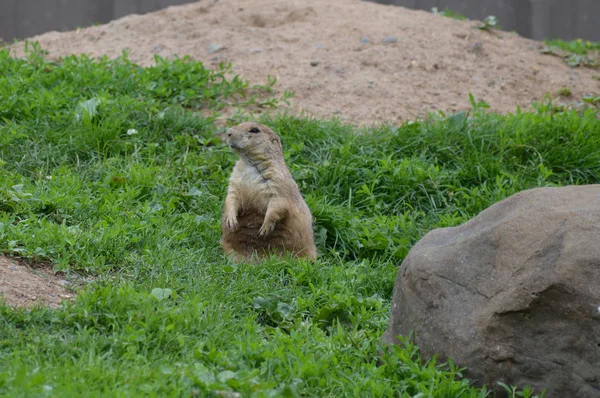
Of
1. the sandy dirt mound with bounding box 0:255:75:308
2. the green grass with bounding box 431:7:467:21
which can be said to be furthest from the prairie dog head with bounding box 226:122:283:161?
the green grass with bounding box 431:7:467:21

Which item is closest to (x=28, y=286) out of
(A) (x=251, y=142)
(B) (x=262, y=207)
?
(B) (x=262, y=207)

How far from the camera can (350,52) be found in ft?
30.4

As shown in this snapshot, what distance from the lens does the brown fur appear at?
6.25m

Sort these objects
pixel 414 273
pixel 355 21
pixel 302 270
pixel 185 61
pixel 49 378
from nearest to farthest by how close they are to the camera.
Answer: pixel 49 378 < pixel 414 273 < pixel 302 270 < pixel 185 61 < pixel 355 21

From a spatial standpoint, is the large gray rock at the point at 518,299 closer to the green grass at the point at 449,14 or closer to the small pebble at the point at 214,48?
the small pebble at the point at 214,48

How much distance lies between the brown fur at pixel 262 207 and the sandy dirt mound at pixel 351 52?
2040 millimetres

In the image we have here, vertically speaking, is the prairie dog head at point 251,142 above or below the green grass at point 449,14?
above

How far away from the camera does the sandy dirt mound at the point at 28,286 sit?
4.64m

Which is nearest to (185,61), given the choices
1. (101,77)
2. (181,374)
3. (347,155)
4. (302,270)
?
(101,77)

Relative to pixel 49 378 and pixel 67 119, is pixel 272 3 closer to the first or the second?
pixel 67 119

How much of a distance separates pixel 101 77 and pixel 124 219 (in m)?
2.48

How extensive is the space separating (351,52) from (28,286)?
525 cm

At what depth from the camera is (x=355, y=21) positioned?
9797 mm

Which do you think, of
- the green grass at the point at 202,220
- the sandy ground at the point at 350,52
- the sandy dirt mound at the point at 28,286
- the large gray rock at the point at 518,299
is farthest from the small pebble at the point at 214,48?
the large gray rock at the point at 518,299
